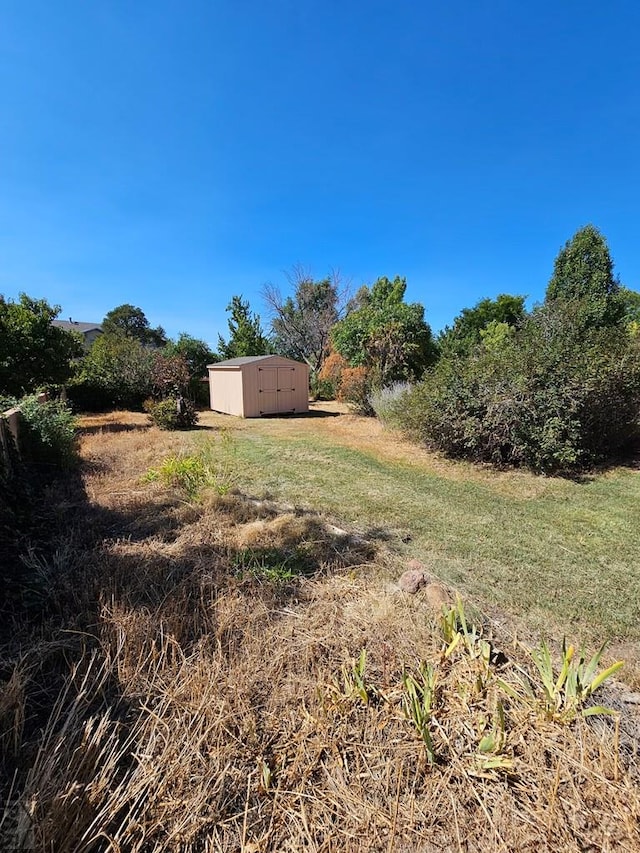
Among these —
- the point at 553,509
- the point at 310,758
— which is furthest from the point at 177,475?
the point at 553,509

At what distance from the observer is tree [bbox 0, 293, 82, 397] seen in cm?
980

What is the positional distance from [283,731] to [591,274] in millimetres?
16131

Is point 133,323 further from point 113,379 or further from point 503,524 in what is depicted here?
point 503,524

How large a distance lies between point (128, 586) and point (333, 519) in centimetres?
235

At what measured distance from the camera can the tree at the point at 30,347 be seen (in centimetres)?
980

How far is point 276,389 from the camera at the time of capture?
14539 mm

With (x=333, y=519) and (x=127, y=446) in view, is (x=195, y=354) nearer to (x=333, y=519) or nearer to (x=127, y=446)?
(x=127, y=446)

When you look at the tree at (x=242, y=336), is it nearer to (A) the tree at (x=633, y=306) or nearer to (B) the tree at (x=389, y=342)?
(B) the tree at (x=389, y=342)

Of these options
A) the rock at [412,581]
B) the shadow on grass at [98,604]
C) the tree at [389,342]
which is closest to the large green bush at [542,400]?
the shadow on grass at [98,604]

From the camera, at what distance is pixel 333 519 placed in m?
4.30

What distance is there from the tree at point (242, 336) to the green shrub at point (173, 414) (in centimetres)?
1231

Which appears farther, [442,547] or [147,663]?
[442,547]

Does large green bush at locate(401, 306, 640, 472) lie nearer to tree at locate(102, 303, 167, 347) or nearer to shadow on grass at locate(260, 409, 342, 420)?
shadow on grass at locate(260, 409, 342, 420)

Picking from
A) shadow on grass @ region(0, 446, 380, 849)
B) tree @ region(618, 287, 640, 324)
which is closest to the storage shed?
shadow on grass @ region(0, 446, 380, 849)
